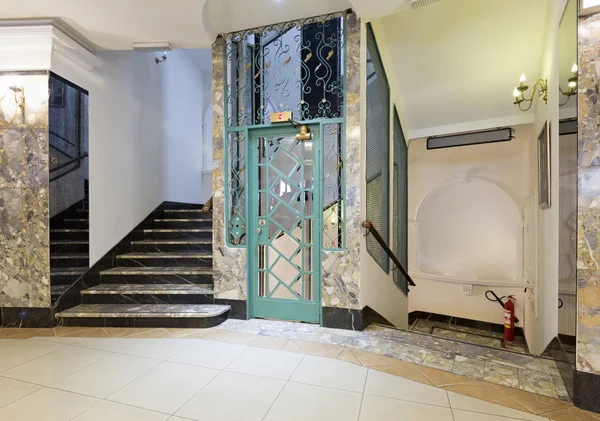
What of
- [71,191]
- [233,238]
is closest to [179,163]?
[71,191]

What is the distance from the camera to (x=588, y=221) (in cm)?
192

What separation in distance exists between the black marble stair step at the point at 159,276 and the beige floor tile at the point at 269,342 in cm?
119

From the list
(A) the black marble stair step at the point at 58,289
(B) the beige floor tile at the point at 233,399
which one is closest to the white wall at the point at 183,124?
(A) the black marble stair step at the point at 58,289

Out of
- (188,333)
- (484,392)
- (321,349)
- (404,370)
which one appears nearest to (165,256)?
(188,333)

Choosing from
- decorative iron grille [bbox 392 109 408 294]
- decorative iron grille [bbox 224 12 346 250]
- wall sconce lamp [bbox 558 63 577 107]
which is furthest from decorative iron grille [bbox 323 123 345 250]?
decorative iron grille [bbox 392 109 408 294]

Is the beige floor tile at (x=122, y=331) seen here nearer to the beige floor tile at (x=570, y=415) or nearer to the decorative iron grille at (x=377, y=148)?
the decorative iron grille at (x=377, y=148)

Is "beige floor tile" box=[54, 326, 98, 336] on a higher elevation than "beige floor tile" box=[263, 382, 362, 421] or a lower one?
higher

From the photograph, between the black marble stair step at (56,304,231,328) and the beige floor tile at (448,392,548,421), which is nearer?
the beige floor tile at (448,392,548,421)

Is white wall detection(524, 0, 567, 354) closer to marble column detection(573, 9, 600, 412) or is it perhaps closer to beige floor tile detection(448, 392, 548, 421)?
marble column detection(573, 9, 600, 412)

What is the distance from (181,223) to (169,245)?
2.06 ft

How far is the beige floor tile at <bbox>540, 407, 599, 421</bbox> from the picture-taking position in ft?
5.98

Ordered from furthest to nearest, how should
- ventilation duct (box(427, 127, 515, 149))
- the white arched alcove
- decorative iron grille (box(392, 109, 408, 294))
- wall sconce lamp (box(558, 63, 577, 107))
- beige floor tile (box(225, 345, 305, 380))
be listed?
the white arched alcove
ventilation duct (box(427, 127, 515, 149))
decorative iron grille (box(392, 109, 408, 294))
beige floor tile (box(225, 345, 305, 380))
wall sconce lamp (box(558, 63, 577, 107))

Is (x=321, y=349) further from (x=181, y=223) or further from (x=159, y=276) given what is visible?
(x=181, y=223)

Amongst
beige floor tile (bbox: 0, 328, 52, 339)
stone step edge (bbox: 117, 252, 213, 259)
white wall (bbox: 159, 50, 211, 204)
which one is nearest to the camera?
beige floor tile (bbox: 0, 328, 52, 339)
